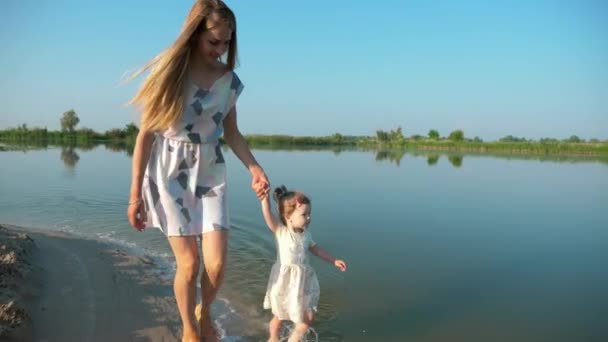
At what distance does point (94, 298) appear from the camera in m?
3.11

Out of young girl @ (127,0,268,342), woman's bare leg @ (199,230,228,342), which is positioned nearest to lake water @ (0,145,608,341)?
woman's bare leg @ (199,230,228,342)

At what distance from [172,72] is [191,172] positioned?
570 mm

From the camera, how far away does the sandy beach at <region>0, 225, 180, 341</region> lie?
8.17 ft

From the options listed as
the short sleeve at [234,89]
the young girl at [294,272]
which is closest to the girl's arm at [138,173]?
the short sleeve at [234,89]

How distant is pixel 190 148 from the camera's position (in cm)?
243

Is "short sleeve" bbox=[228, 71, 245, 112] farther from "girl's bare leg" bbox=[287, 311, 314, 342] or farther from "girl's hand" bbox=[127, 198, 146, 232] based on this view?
"girl's bare leg" bbox=[287, 311, 314, 342]

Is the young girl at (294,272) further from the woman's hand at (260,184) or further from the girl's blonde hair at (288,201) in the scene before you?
the woman's hand at (260,184)

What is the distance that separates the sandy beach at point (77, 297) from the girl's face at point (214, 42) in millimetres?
1798

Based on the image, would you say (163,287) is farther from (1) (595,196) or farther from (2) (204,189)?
(1) (595,196)

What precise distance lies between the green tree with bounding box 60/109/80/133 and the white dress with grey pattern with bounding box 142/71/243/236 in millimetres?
62333

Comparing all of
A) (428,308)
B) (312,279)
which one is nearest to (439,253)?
(428,308)

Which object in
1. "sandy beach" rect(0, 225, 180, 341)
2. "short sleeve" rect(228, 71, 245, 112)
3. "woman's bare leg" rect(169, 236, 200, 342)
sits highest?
"short sleeve" rect(228, 71, 245, 112)

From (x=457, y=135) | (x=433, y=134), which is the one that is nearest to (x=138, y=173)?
(x=457, y=135)

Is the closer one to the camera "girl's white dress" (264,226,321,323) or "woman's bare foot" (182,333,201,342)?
"woman's bare foot" (182,333,201,342)
